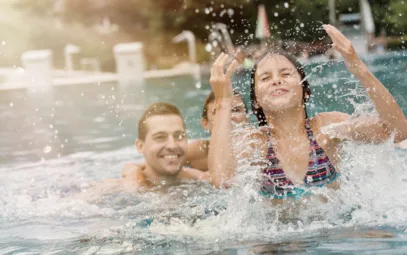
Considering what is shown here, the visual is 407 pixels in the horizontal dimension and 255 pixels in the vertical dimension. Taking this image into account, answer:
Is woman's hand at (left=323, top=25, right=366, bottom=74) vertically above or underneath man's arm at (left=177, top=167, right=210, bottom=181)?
above

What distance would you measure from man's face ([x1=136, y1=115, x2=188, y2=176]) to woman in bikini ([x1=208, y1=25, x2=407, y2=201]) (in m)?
1.14

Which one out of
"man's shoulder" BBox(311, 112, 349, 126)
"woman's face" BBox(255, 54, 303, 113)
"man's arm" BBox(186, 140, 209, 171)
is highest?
"woman's face" BBox(255, 54, 303, 113)

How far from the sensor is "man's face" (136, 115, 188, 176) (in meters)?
4.77

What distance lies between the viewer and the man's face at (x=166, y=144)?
477 cm

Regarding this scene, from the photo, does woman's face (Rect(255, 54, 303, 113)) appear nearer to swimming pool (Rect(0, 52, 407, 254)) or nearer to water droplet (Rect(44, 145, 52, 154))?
swimming pool (Rect(0, 52, 407, 254))

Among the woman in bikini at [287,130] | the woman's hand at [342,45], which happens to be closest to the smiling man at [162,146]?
the woman in bikini at [287,130]

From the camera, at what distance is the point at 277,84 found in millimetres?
3492

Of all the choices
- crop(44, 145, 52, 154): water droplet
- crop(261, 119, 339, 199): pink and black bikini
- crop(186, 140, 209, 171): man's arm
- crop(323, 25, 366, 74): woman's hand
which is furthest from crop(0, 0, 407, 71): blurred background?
crop(323, 25, 366, 74): woman's hand

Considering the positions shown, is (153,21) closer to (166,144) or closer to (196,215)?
(166,144)

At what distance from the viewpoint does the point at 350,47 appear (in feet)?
10.7

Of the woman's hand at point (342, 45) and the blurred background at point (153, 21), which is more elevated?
the blurred background at point (153, 21)

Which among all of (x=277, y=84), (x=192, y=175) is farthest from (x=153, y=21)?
(x=277, y=84)

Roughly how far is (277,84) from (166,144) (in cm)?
144

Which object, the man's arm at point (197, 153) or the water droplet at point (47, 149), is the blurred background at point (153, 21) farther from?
the man's arm at point (197, 153)
